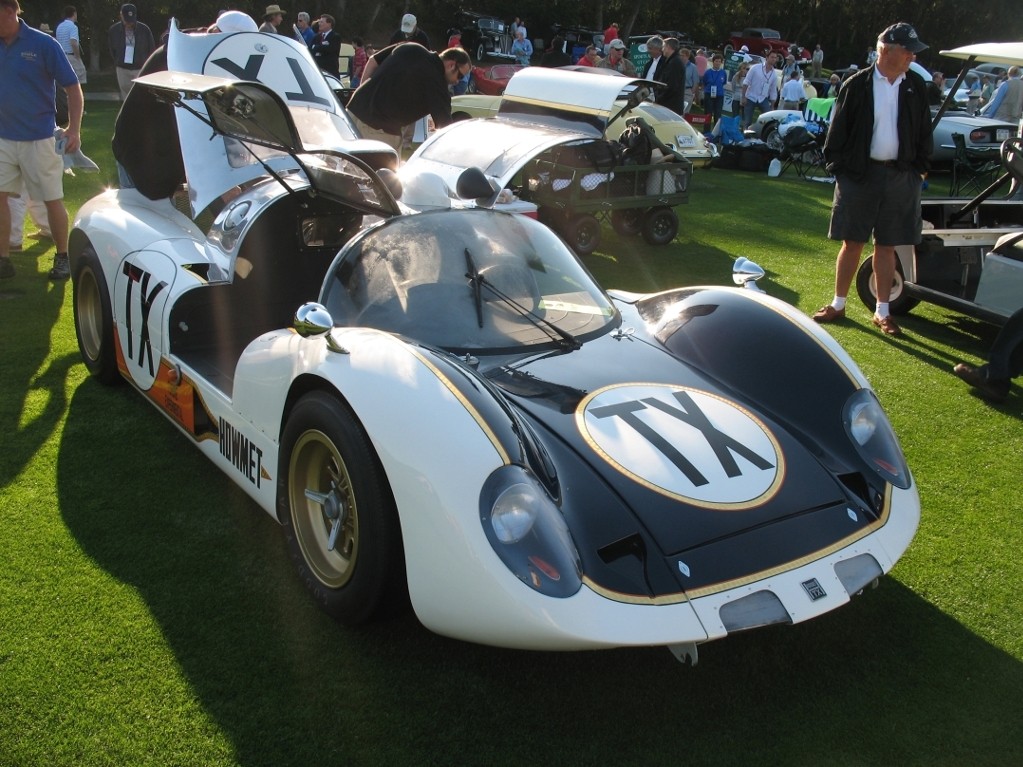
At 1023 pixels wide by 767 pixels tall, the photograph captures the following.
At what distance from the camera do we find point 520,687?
2617mm

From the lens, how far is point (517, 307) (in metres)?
3.43

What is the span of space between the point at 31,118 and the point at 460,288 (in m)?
4.33

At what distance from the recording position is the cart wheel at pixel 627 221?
29.0 ft

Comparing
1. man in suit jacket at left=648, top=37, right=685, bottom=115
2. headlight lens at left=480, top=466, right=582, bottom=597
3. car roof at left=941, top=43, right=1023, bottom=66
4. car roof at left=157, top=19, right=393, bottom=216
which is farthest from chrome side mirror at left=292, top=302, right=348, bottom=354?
man in suit jacket at left=648, top=37, right=685, bottom=115

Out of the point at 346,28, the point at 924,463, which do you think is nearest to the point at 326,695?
the point at 924,463

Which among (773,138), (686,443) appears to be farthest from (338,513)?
(773,138)

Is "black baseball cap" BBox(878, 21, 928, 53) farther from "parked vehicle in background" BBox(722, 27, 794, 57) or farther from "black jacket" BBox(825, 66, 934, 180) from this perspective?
"parked vehicle in background" BBox(722, 27, 794, 57)

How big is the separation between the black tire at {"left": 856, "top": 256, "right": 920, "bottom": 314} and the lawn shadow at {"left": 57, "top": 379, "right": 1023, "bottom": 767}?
12.9ft

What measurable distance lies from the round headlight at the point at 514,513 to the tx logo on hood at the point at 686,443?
43cm

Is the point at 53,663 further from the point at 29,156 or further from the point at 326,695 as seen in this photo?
the point at 29,156

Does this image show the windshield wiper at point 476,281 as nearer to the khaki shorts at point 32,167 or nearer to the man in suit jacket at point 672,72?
the khaki shorts at point 32,167

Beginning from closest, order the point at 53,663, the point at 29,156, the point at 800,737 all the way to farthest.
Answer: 1. the point at 800,737
2. the point at 53,663
3. the point at 29,156

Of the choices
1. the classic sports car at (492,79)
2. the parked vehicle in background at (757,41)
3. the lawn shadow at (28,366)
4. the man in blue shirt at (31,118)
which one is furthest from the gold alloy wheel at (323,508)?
the parked vehicle in background at (757,41)

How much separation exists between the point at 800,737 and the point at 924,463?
226 centimetres
